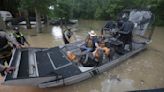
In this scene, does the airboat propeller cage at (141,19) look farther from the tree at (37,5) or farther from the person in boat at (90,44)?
the tree at (37,5)

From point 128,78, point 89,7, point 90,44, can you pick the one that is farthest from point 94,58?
point 89,7

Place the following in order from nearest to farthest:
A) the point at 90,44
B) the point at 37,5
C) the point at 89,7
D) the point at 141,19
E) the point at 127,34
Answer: the point at 90,44 → the point at 127,34 → the point at 141,19 → the point at 37,5 → the point at 89,7

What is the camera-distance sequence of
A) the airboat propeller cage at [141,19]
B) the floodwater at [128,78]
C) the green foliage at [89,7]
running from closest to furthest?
the floodwater at [128,78] → the airboat propeller cage at [141,19] → the green foliage at [89,7]

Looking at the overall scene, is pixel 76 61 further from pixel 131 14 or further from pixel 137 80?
pixel 131 14

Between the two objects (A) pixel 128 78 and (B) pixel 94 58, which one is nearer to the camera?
(B) pixel 94 58

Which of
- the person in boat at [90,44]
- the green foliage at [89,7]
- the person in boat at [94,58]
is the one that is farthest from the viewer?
the green foliage at [89,7]

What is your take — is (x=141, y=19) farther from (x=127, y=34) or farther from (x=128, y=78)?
(x=128, y=78)

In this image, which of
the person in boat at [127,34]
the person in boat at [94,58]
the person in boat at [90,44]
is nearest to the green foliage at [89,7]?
the person in boat at [127,34]

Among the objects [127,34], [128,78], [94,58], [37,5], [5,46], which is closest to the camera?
[5,46]

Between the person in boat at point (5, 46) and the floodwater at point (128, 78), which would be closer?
the person in boat at point (5, 46)

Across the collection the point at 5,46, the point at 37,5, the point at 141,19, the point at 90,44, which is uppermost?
the point at 37,5

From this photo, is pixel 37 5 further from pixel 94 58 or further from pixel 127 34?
pixel 94 58

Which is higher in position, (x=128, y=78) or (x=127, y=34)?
(x=127, y=34)

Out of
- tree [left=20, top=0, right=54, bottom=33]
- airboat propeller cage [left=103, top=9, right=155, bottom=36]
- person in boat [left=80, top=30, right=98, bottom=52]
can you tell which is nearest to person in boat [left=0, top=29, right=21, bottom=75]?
person in boat [left=80, top=30, right=98, bottom=52]
